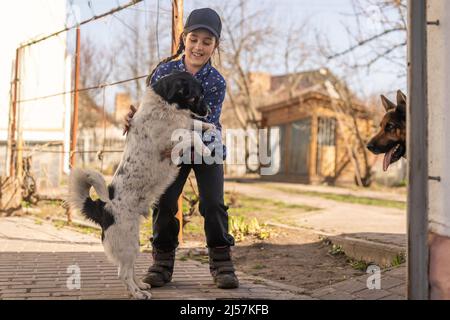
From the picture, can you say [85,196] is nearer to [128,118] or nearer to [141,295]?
[128,118]

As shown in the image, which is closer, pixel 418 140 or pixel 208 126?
pixel 418 140

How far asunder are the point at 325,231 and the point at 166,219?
350 centimetres

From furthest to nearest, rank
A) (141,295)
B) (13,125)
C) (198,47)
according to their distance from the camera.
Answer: (13,125)
(198,47)
(141,295)

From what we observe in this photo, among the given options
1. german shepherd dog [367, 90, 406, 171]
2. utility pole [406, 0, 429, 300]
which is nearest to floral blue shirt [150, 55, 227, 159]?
utility pole [406, 0, 429, 300]

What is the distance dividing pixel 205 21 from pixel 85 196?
1424 mm

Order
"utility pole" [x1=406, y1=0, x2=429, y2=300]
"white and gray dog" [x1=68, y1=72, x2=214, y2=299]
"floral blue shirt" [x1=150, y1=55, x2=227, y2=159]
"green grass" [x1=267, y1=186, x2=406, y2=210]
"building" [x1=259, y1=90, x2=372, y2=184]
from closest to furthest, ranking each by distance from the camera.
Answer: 1. "utility pole" [x1=406, y1=0, x2=429, y2=300]
2. "white and gray dog" [x1=68, y1=72, x2=214, y2=299]
3. "floral blue shirt" [x1=150, y1=55, x2=227, y2=159]
4. "green grass" [x1=267, y1=186, x2=406, y2=210]
5. "building" [x1=259, y1=90, x2=372, y2=184]

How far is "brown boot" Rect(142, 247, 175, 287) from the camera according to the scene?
3.60 metres

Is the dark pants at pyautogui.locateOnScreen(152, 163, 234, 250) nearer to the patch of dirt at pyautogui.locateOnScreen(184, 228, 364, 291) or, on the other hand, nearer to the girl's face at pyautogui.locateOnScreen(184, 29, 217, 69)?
the girl's face at pyautogui.locateOnScreen(184, 29, 217, 69)

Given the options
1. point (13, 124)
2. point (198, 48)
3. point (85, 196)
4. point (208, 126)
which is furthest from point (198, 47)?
point (13, 124)

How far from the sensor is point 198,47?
3.56 meters

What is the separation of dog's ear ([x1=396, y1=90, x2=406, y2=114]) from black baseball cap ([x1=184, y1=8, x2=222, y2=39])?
5.30ft

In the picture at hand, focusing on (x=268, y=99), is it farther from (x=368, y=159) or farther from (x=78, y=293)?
(x=78, y=293)

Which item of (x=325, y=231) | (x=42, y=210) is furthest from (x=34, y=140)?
(x=325, y=231)

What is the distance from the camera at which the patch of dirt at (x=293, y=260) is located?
440 cm
